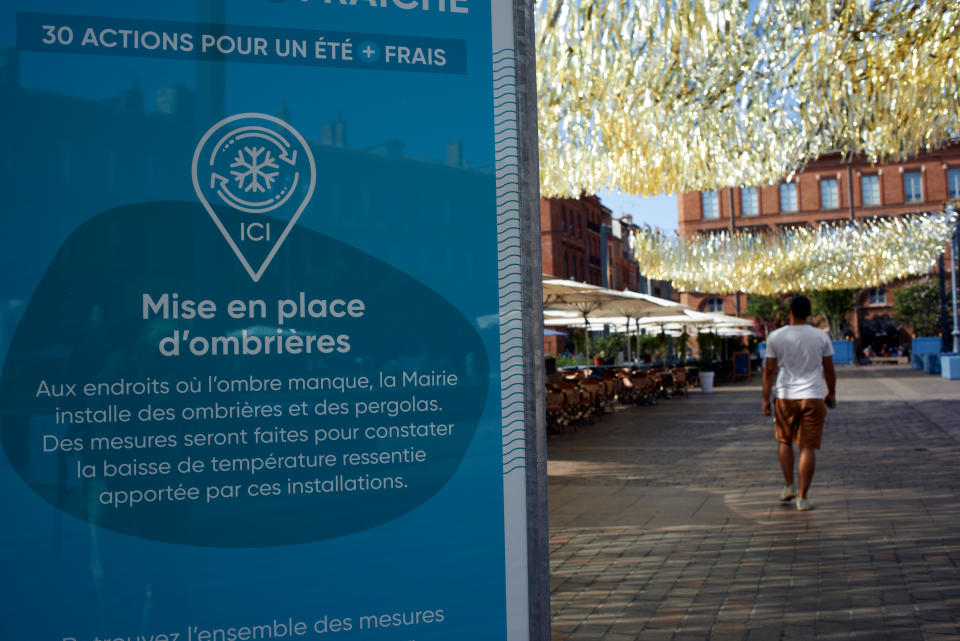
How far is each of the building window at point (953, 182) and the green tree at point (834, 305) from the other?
1552cm

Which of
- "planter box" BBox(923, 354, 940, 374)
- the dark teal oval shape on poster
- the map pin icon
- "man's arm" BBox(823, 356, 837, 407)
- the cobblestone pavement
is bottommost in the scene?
the cobblestone pavement

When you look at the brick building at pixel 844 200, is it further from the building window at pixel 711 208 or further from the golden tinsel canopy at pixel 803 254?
the golden tinsel canopy at pixel 803 254

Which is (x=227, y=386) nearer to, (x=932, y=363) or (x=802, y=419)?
A: (x=802, y=419)

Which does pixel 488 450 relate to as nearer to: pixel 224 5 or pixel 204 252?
pixel 204 252

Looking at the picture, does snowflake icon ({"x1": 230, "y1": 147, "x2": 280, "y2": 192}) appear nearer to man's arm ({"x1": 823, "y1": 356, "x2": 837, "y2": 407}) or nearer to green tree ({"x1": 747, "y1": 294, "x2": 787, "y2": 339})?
man's arm ({"x1": 823, "y1": 356, "x2": 837, "y2": 407})

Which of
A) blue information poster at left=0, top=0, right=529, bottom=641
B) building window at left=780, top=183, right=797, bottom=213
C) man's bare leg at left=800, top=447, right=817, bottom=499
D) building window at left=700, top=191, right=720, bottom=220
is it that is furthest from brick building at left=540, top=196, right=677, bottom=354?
blue information poster at left=0, top=0, right=529, bottom=641

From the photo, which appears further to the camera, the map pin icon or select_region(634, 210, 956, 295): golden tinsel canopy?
select_region(634, 210, 956, 295): golden tinsel canopy

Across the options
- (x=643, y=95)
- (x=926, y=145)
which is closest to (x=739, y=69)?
(x=643, y=95)

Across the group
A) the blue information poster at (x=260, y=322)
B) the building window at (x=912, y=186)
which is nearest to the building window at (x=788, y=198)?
the building window at (x=912, y=186)

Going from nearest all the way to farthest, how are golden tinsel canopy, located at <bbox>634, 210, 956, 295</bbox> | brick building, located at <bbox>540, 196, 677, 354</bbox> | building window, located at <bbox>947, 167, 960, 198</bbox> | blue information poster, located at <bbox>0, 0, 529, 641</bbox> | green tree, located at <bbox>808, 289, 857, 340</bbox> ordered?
blue information poster, located at <bbox>0, 0, 529, 641</bbox>
golden tinsel canopy, located at <bbox>634, 210, 956, 295</bbox>
green tree, located at <bbox>808, 289, 857, 340</bbox>
building window, located at <bbox>947, 167, 960, 198</bbox>
brick building, located at <bbox>540, 196, 677, 354</bbox>

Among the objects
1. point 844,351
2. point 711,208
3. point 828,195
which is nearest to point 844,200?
point 828,195

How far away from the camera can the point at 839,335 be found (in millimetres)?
54281

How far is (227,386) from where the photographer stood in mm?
1915

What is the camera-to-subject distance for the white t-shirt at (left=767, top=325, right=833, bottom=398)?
7.24 meters
